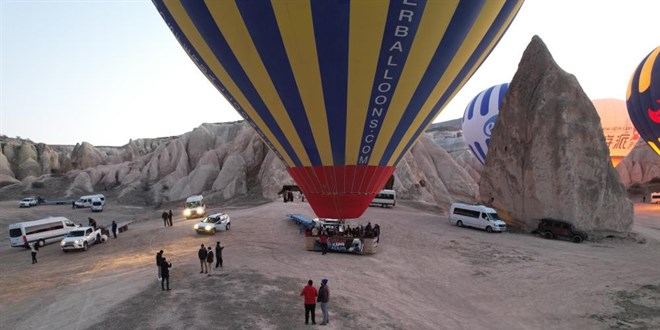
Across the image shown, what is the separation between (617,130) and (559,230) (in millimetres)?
34430

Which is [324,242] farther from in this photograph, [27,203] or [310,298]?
[27,203]

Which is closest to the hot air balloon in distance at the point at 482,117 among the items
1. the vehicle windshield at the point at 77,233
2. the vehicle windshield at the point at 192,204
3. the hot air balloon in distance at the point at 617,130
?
the hot air balloon in distance at the point at 617,130

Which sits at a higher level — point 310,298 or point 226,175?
point 226,175

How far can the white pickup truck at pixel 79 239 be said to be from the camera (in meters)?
22.0

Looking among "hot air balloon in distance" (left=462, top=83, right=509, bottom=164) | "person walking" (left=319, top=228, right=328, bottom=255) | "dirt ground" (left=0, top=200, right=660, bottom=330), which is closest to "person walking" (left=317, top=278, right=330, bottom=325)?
"dirt ground" (left=0, top=200, right=660, bottom=330)

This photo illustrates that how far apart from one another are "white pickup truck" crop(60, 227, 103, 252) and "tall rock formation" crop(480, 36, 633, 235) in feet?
100

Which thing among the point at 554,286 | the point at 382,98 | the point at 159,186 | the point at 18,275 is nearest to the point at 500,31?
the point at 382,98

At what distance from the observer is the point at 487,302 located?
45.0 ft

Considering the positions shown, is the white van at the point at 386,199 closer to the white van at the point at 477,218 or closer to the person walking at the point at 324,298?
the white van at the point at 477,218

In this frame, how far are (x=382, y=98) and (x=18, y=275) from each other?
19.7 m

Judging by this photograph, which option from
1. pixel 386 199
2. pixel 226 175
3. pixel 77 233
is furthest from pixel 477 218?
pixel 226 175

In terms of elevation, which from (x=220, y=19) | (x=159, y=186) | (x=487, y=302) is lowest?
(x=487, y=302)

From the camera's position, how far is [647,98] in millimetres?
35281

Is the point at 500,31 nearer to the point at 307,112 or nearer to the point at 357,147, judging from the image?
the point at 357,147
